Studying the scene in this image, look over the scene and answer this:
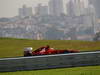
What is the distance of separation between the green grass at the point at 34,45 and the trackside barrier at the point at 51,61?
20.1 meters

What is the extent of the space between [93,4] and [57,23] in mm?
24342

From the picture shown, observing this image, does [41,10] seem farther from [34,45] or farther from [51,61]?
[51,61]

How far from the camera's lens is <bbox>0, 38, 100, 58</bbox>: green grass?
34.5 metres

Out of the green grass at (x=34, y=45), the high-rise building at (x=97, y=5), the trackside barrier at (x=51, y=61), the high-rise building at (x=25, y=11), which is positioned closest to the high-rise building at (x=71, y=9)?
the high-rise building at (x=97, y=5)

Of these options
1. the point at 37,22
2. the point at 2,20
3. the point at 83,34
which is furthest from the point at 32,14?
the point at 83,34

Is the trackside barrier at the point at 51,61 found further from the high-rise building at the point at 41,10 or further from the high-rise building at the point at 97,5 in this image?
the high-rise building at the point at 41,10

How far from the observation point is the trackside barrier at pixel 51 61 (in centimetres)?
1317

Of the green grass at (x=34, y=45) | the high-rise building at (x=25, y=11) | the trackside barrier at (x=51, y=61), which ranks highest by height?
the high-rise building at (x=25, y=11)

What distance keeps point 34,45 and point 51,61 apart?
2618 cm

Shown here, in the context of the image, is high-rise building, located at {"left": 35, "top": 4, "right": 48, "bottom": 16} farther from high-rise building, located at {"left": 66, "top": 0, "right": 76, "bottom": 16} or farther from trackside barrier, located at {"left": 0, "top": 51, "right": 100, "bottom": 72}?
trackside barrier, located at {"left": 0, "top": 51, "right": 100, "bottom": 72}

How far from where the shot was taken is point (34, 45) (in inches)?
1559

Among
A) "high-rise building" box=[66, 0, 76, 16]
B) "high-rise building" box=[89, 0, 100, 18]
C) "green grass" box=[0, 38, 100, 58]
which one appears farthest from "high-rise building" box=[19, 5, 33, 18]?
"green grass" box=[0, 38, 100, 58]

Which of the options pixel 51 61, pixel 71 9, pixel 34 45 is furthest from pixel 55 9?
pixel 51 61

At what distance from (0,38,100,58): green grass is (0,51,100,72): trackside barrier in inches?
791
